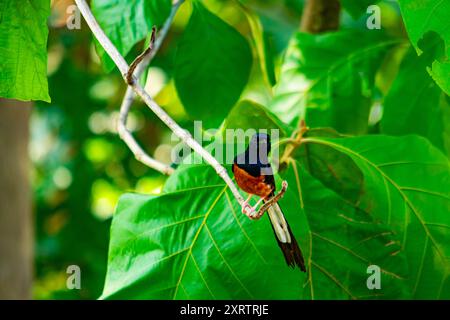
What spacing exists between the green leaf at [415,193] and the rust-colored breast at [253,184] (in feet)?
0.81

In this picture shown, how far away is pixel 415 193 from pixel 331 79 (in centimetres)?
27

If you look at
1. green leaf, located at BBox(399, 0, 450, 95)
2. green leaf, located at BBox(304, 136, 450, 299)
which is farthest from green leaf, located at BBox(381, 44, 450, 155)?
green leaf, located at BBox(399, 0, 450, 95)

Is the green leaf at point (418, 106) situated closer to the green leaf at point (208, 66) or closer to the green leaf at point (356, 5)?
the green leaf at point (356, 5)

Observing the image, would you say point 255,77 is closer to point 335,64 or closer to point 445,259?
point 335,64

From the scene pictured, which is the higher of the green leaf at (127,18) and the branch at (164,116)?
the green leaf at (127,18)

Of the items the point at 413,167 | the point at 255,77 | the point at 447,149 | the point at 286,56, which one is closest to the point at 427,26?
the point at 413,167

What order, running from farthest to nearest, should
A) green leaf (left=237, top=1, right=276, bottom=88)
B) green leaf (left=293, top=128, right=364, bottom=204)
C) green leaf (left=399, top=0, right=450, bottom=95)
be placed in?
green leaf (left=237, top=1, right=276, bottom=88), green leaf (left=293, top=128, right=364, bottom=204), green leaf (left=399, top=0, right=450, bottom=95)

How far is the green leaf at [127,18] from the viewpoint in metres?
0.69

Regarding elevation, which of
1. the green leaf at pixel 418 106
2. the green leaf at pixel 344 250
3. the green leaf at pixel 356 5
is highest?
the green leaf at pixel 356 5

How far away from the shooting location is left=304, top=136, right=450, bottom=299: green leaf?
0.73 meters

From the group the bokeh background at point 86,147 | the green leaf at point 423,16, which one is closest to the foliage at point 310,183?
the green leaf at point 423,16

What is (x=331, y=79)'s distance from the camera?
95 centimetres

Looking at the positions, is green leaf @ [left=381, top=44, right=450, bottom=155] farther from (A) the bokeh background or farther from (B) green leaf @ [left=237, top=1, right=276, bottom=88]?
(A) the bokeh background

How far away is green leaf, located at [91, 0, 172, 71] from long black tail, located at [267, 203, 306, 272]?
25cm
